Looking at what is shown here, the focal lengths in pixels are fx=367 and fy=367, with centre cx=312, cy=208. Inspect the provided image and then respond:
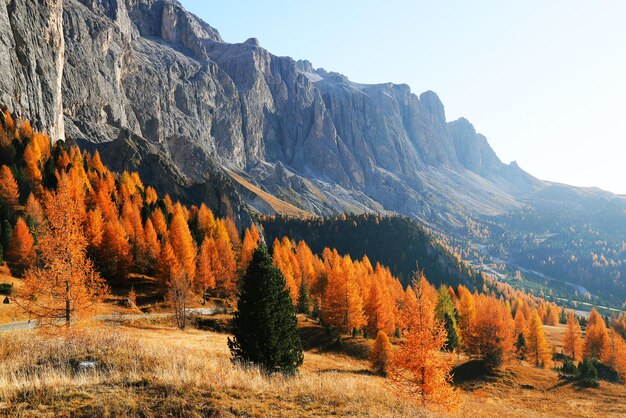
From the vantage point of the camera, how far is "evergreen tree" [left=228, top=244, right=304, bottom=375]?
21672 millimetres

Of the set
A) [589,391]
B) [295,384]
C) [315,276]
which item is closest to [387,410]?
[295,384]

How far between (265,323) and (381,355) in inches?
1164

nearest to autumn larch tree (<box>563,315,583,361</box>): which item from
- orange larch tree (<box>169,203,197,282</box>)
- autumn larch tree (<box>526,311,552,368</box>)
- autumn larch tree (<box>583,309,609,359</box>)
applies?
autumn larch tree (<box>583,309,609,359</box>)

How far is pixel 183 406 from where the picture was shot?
377 inches

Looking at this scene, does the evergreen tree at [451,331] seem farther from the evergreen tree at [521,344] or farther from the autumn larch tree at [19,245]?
the autumn larch tree at [19,245]

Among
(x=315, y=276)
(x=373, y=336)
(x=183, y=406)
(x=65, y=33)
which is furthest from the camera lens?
(x=65, y=33)

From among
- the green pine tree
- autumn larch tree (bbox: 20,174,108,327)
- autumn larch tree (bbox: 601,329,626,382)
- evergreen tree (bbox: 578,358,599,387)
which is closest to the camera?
autumn larch tree (bbox: 20,174,108,327)

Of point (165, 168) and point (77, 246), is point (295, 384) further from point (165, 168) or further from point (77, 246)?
point (165, 168)

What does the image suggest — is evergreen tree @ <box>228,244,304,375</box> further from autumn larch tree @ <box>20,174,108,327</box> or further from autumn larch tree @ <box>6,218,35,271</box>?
autumn larch tree @ <box>6,218,35,271</box>

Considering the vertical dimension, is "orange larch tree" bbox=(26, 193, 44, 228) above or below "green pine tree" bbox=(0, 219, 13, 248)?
above

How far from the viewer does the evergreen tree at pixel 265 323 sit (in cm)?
2167

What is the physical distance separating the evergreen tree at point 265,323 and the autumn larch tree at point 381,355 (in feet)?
85.6

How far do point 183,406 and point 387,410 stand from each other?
267 inches

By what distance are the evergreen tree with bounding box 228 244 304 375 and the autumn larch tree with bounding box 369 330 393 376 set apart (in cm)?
2608
